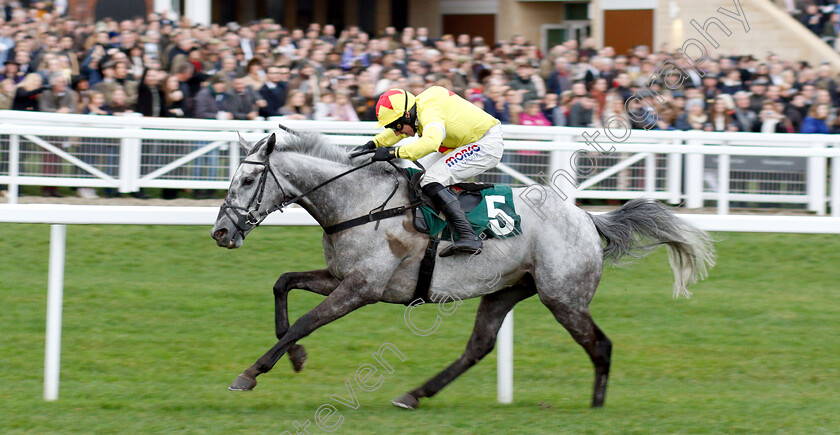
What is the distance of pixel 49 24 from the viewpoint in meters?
12.0

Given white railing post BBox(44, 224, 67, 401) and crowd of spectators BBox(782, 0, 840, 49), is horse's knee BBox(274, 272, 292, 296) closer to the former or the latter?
white railing post BBox(44, 224, 67, 401)

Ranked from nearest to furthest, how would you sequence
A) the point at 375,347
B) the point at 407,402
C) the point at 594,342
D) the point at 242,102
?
the point at 407,402 → the point at 594,342 → the point at 375,347 → the point at 242,102

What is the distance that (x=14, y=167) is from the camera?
7270 millimetres

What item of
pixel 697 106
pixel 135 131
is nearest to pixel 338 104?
pixel 135 131

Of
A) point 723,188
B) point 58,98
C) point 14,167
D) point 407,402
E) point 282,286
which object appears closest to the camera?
point 282,286

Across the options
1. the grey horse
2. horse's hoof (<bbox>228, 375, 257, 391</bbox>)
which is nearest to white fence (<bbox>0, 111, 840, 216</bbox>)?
the grey horse

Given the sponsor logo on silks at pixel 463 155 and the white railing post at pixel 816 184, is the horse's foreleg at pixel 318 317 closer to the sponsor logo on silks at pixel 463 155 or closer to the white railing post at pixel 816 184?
the sponsor logo on silks at pixel 463 155

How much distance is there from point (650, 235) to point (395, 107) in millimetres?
1563

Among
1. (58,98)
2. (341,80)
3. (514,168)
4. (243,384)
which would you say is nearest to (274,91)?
(341,80)

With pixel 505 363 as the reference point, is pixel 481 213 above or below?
above

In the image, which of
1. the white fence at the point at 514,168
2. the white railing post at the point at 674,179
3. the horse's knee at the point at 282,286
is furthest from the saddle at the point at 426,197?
the white railing post at the point at 674,179

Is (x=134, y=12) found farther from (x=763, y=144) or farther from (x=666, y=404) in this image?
(x=666, y=404)

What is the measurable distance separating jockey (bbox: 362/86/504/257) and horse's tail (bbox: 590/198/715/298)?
0.75 metres

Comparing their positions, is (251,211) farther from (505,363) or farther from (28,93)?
(28,93)
